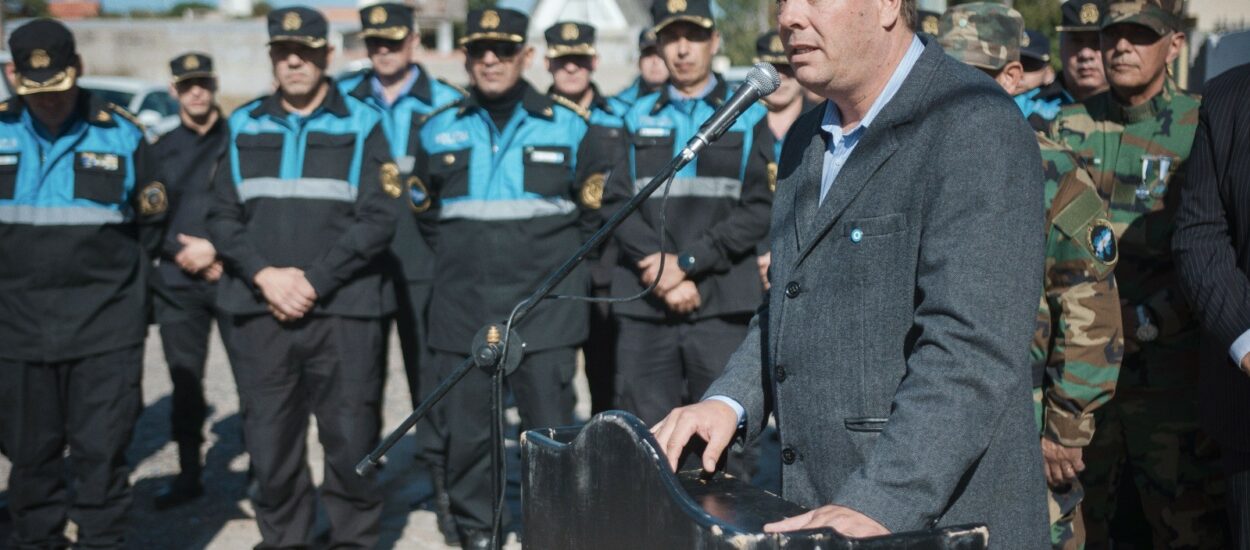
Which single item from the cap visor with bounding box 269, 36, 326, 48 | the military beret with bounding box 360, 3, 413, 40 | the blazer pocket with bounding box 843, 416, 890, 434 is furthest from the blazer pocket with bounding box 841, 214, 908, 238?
the military beret with bounding box 360, 3, 413, 40

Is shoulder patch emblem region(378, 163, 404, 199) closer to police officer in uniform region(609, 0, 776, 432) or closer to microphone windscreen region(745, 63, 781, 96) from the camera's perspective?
police officer in uniform region(609, 0, 776, 432)

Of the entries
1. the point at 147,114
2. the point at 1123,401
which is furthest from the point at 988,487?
the point at 147,114

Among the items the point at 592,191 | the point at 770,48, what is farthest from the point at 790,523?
the point at 770,48

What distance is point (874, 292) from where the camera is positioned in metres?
2.26

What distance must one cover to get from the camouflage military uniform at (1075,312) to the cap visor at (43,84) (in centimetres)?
387

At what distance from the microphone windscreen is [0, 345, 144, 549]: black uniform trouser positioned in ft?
12.1

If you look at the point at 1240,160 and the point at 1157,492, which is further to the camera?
the point at 1157,492

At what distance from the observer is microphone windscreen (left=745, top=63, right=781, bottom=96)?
8.77 feet

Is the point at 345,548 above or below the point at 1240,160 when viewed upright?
below

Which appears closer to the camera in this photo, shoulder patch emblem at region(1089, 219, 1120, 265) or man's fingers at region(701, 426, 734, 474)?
man's fingers at region(701, 426, 734, 474)

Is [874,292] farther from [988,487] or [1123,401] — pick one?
[1123,401]

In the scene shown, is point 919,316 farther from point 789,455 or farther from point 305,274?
point 305,274

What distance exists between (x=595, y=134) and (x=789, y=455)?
352 cm

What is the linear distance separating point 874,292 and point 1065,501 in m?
1.93
